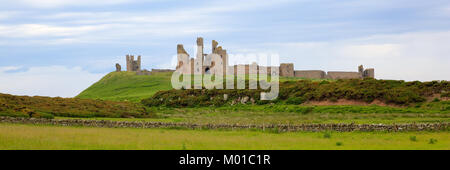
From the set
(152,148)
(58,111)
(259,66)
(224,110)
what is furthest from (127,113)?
(259,66)

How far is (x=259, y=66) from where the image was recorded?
12069 centimetres

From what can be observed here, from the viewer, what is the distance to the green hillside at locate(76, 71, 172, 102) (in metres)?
103

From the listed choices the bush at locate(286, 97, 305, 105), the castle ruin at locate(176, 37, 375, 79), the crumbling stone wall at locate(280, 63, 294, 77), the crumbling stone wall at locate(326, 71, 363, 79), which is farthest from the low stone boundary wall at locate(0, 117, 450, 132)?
the crumbling stone wall at locate(326, 71, 363, 79)

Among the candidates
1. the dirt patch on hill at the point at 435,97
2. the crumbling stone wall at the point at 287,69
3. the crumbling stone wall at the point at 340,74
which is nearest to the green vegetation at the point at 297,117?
the dirt patch on hill at the point at 435,97

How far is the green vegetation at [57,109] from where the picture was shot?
3738cm

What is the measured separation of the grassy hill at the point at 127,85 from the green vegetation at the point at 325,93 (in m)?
31.8

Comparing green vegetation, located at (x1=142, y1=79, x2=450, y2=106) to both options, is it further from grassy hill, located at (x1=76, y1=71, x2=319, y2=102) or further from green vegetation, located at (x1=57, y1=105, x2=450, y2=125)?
grassy hill, located at (x1=76, y1=71, x2=319, y2=102)

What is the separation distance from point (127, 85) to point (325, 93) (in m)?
70.1

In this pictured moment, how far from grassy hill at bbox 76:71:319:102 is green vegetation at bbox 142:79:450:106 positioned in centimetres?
3184

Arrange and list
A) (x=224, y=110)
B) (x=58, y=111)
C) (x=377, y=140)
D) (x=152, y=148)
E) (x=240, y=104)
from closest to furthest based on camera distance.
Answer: (x=152, y=148) → (x=377, y=140) → (x=58, y=111) → (x=224, y=110) → (x=240, y=104)

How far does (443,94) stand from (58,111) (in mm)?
33309

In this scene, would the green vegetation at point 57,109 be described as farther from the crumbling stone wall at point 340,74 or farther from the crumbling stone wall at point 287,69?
the crumbling stone wall at point 340,74
